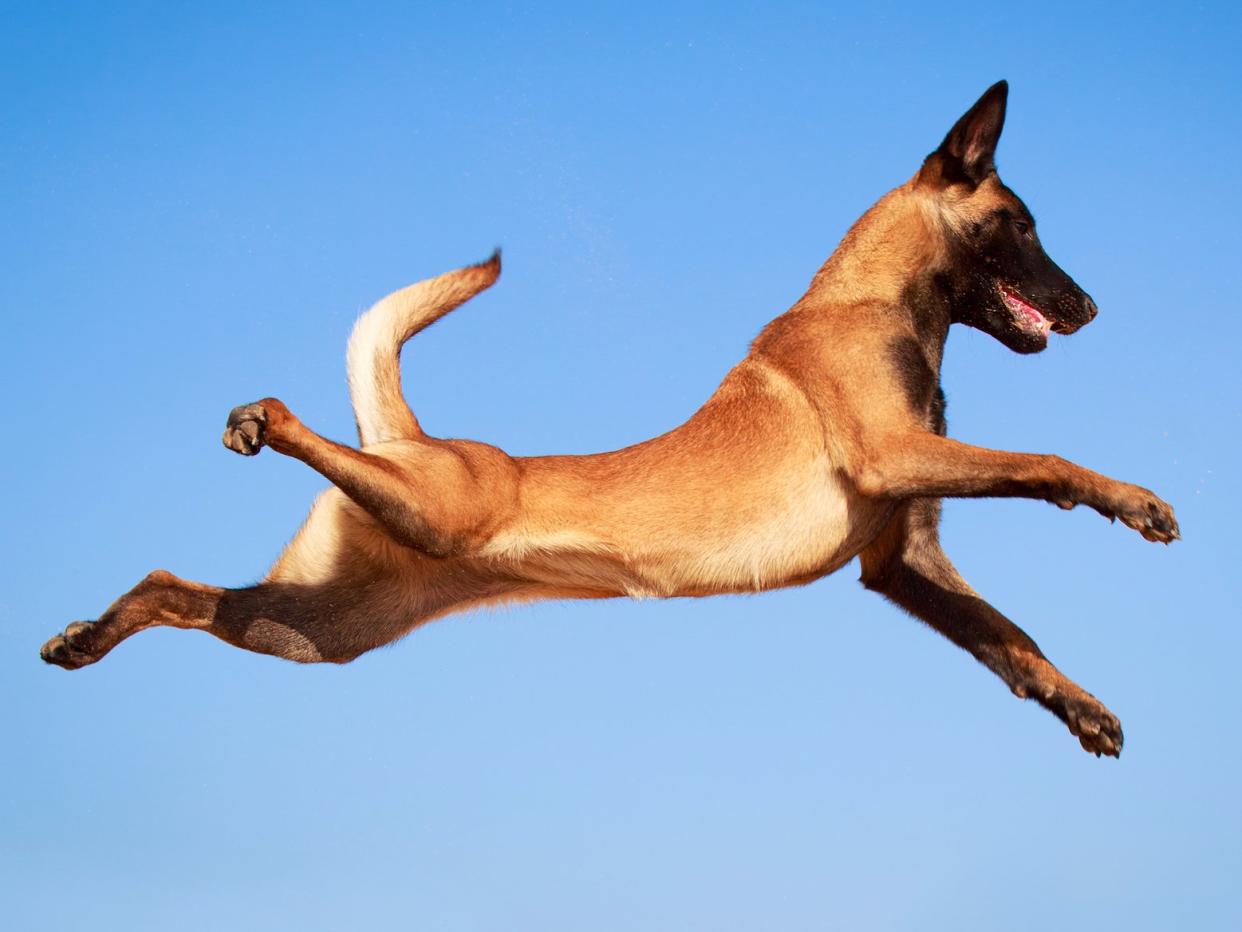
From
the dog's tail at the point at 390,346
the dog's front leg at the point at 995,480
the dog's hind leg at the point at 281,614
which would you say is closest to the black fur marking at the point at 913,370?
the dog's front leg at the point at 995,480

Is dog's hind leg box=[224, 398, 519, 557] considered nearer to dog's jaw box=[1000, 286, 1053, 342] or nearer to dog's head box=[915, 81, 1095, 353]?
dog's head box=[915, 81, 1095, 353]

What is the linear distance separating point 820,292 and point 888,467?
59.3 inches

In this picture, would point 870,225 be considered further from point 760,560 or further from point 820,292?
point 760,560

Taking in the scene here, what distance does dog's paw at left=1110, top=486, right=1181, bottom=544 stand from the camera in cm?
591

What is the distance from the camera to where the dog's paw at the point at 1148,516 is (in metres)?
5.91

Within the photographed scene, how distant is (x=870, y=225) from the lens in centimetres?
764

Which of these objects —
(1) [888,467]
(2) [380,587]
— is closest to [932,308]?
(1) [888,467]

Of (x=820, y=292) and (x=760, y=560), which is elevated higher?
(x=820, y=292)

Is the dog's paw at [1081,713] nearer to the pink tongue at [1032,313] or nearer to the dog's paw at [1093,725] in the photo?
the dog's paw at [1093,725]

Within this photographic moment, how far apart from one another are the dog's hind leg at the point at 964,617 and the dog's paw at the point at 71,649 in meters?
4.39

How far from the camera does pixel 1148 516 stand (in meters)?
5.91

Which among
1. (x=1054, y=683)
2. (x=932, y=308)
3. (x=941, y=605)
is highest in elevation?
(x=932, y=308)

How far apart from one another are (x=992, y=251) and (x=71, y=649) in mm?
5571

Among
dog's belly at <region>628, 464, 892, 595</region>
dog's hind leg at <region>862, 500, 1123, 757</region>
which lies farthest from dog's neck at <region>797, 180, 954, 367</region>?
dog's belly at <region>628, 464, 892, 595</region>
